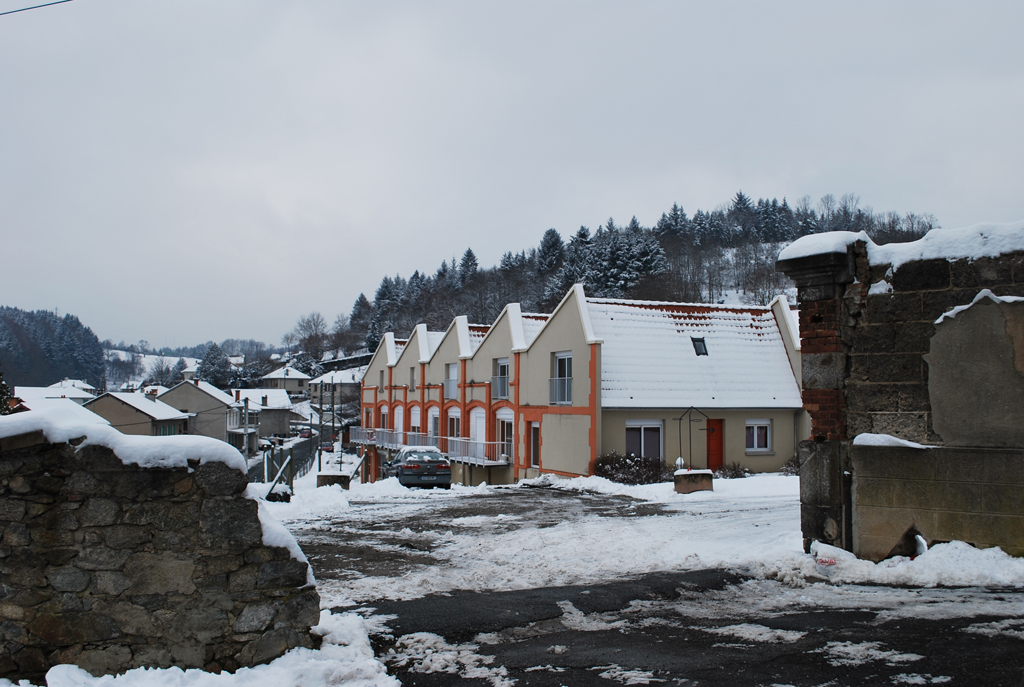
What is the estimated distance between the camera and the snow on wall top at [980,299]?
772cm

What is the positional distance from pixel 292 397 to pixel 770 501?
10674cm

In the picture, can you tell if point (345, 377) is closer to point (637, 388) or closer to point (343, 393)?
point (343, 393)

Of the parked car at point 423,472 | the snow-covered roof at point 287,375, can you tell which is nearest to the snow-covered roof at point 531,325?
the parked car at point 423,472

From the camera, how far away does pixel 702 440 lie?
25.9m

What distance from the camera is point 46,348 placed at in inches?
5162

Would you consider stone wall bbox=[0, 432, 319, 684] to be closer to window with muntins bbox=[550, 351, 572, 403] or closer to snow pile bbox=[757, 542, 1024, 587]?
snow pile bbox=[757, 542, 1024, 587]

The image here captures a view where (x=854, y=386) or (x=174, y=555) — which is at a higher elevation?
(x=854, y=386)

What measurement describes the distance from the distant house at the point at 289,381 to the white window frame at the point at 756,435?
333 ft

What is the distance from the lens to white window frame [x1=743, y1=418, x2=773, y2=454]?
2662 cm

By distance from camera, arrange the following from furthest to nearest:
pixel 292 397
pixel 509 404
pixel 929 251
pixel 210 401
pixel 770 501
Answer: pixel 292 397 → pixel 210 401 → pixel 509 404 → pixel 770 501 → pixel 929 251

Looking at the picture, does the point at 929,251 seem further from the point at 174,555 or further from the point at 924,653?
the point at 174,555

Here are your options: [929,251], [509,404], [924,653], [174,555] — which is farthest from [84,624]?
[509,404]

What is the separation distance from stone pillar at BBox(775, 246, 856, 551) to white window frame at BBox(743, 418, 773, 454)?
18.2 meters

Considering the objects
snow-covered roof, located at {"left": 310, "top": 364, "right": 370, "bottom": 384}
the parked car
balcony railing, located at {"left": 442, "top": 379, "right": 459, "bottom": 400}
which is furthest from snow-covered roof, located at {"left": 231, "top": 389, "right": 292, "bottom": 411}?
the parked car
